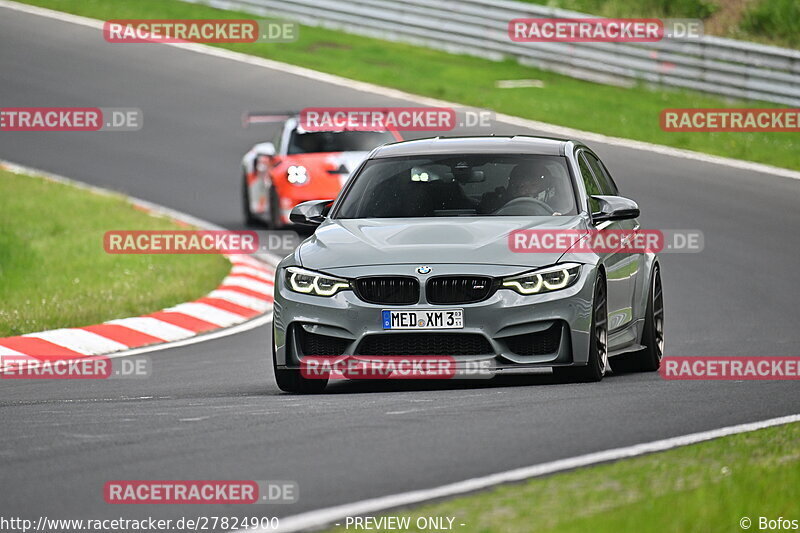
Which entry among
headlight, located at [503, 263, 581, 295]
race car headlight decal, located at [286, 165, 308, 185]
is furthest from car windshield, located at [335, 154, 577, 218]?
race car headlight decal, located at [286, 165, 308, 185]

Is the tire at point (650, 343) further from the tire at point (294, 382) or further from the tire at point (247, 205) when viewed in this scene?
the tire at point (247, 205)

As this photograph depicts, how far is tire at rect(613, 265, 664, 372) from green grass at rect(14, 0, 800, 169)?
42.8 feet

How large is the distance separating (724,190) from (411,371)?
1327cm

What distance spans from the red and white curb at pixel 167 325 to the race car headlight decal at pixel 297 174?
156 centimetres

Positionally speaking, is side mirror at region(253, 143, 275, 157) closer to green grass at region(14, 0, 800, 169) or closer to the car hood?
green grass at region(14, 0, 800, 169)

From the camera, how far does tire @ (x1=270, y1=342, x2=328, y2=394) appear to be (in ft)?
32.8

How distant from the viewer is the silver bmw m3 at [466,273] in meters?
9.49

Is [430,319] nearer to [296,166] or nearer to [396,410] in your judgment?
[396,410]

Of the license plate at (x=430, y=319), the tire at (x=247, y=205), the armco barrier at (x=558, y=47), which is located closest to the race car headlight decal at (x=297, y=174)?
the tire at (x=247, y=205)

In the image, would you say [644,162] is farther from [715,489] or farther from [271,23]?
[715,489]

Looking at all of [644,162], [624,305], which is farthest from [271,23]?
[624,305]

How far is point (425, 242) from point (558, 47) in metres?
21.6

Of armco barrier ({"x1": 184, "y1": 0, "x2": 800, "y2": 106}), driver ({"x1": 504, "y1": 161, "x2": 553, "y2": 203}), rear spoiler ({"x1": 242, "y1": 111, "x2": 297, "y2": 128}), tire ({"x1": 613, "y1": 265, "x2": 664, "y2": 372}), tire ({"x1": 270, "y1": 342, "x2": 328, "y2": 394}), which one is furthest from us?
armco barrier ({"x1": 184, "y1": 0, "x2": 800, "y2": 106})

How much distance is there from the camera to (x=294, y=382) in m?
10.1
